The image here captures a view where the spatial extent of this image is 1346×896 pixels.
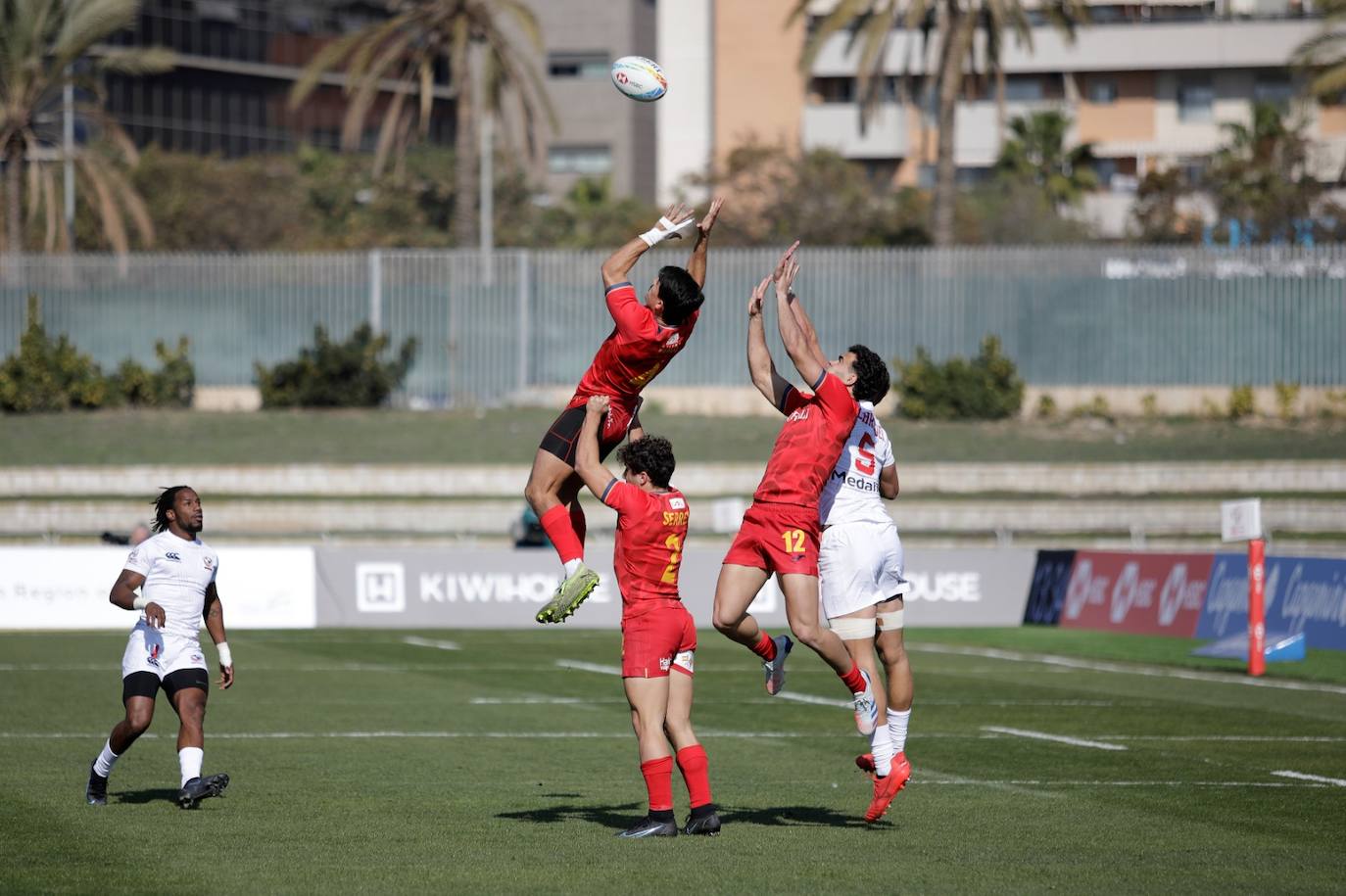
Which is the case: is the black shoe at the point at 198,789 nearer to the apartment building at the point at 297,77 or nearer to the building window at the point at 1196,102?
the apartment building at the point at 297,77

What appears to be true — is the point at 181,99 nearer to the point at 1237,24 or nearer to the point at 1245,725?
the point at 1237,24

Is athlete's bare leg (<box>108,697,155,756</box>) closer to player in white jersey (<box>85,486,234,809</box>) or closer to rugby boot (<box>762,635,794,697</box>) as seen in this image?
player in white jersey (<box>85,486,234,809</box>)

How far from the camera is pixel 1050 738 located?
15984 mm

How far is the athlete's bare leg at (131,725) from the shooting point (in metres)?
11.9

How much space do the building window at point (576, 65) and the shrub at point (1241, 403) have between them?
66047 mm

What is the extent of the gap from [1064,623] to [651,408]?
1527cm

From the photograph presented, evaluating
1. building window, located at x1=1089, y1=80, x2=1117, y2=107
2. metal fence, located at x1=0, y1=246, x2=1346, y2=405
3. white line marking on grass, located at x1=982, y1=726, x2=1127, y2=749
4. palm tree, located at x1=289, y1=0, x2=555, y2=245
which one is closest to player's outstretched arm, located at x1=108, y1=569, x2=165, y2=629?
white line marking on grass, located at x1=982, y1=726, x2=1127, y2=749

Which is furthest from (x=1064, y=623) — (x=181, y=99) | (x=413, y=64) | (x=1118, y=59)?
(x=181, y=99)

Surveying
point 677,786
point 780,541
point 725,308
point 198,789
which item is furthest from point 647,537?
point 725,308

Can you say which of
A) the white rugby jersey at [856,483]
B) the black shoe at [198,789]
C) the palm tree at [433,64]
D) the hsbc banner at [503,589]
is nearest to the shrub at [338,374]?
the palm tree at [433,64]

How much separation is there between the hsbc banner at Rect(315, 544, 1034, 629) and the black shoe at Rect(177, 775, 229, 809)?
17.1m

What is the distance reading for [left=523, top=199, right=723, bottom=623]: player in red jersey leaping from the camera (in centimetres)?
1127

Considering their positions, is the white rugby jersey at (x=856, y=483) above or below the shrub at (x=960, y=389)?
below

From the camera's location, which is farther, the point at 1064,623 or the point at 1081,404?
the point at 1081,404
